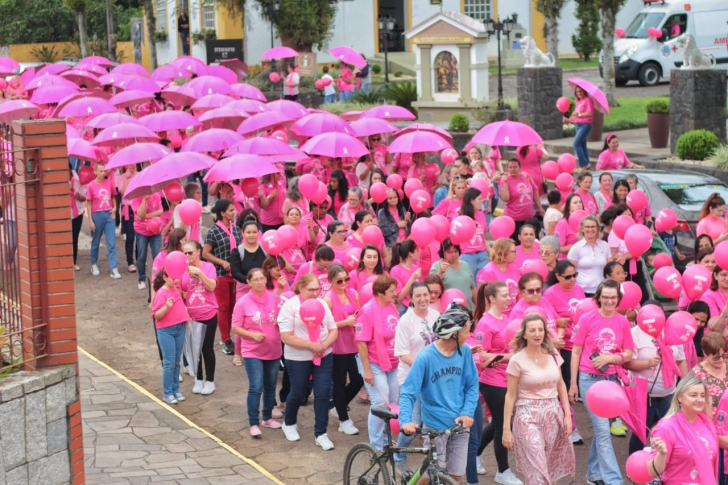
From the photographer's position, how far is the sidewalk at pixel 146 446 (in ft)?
30.5

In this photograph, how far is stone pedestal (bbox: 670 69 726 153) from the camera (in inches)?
802

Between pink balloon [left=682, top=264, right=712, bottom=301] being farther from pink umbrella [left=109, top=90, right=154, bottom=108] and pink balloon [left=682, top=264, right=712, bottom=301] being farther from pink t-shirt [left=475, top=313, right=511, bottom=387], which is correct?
pink umbrella [left=109, top=90, right=154, bottom=108]

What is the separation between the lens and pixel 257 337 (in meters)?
10.2

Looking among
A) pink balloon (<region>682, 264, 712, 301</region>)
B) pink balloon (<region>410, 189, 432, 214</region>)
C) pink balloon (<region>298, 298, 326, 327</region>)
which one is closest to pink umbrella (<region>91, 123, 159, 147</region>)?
pink balloon (<region>410, 189, 432, 214</region>)

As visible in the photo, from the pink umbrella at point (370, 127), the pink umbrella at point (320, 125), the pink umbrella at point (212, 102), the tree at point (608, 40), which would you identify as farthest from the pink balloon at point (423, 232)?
the tree at point (608, 40)

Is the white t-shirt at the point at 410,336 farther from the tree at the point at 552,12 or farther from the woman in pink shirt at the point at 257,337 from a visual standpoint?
the tree at the point at 552,12

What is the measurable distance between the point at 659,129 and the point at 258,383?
1335 cm

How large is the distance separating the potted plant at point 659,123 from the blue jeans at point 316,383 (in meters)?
13.0

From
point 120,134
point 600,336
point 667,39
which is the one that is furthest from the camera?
point 667,39

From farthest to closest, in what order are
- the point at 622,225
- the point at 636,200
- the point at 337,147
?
1. the point at 337,147
2. the point at 636,200
3. the point at 622,225

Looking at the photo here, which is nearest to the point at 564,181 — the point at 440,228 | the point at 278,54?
the point at 440,228

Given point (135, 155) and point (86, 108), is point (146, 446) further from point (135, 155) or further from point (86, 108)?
point (86, 108)

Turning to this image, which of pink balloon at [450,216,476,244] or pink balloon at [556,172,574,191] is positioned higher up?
pink balloon at [556,172,574,191]

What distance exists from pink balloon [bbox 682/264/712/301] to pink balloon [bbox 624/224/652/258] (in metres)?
1.02
